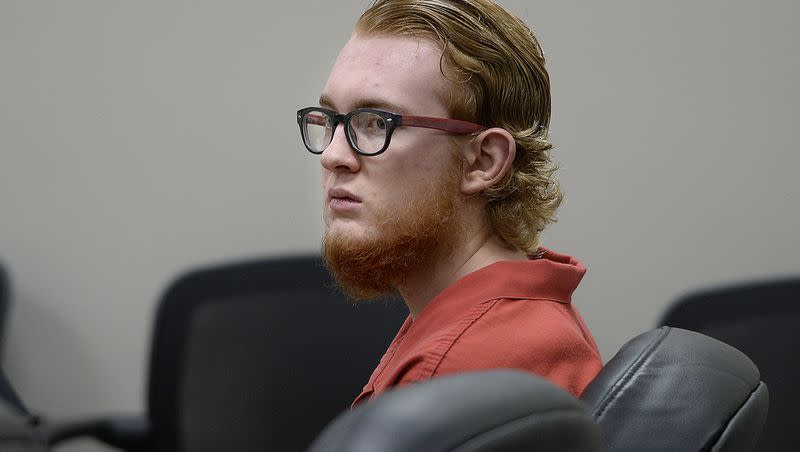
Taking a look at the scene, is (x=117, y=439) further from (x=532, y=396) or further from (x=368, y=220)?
(x=532, y=396)

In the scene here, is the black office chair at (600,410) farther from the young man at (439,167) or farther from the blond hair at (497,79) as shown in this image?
the blond hair at (497,79)

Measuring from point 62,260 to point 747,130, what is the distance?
5.47 ft

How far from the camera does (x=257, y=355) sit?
215 centimetres

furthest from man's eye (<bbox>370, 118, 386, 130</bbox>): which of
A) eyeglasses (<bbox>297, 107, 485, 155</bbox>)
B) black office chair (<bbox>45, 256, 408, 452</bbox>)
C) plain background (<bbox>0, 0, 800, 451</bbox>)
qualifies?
plain background (<bbox>0, 0, 800, 451</bbox>)

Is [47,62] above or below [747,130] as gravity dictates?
above

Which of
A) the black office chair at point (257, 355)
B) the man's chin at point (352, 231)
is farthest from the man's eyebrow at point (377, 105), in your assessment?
the black office chair at point (257, 355)

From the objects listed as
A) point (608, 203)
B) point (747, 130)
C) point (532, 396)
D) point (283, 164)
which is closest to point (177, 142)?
point (283, 164)

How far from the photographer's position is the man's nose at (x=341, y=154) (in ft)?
3.70

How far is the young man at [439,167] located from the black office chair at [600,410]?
6.4 inches

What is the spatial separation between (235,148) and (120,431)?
745 millimetres

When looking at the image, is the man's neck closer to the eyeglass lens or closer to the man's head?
the man's head

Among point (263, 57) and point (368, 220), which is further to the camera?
point (263, 57)

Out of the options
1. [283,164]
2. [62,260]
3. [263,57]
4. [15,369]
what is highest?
[263,57]

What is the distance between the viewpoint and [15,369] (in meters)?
2.57
